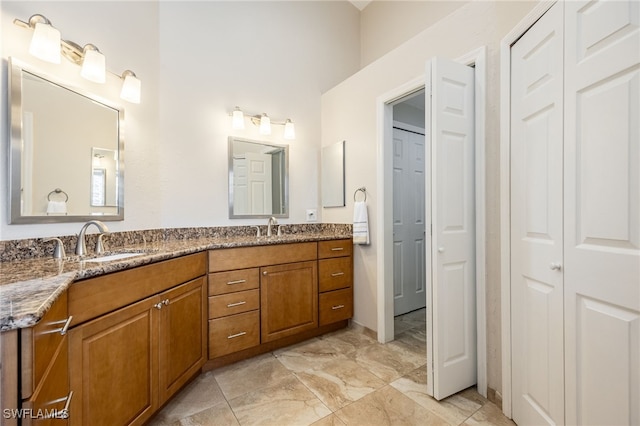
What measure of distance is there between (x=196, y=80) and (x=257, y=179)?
3.17ft

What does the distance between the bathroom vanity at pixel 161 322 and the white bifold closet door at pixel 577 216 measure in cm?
146

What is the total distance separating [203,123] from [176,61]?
1.68 feet

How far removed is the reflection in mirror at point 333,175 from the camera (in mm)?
2762

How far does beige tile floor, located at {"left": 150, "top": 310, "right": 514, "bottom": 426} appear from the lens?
1.50 m

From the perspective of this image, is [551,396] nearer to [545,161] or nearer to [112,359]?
[545,161]

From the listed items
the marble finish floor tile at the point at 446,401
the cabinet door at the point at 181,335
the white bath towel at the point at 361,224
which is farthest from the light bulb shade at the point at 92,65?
the marble finish floor tile at the point at 446,401

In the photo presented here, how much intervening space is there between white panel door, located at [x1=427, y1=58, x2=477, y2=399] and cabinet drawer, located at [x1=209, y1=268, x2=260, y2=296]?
1217 mm

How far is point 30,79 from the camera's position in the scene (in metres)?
1.44

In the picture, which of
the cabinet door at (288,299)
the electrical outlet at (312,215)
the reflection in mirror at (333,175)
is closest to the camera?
the cabinet door at (288,299)

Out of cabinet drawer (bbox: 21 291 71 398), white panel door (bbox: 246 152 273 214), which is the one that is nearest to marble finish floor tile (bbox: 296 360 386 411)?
cabinet drawer (bbox: 21 291 71 398)

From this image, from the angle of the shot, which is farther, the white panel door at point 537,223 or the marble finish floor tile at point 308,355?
the marble finish floor tile at point 308,355

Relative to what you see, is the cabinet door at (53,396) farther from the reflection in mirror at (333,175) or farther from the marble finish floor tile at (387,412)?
the reflection in mirror at (333,175)

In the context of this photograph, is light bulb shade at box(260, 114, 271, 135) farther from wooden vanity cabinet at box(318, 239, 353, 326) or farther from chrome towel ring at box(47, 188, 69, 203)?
chrome towel ring at box(47, 188, 69, 203)

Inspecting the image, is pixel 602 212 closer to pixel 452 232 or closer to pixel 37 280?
pixel 452 232
